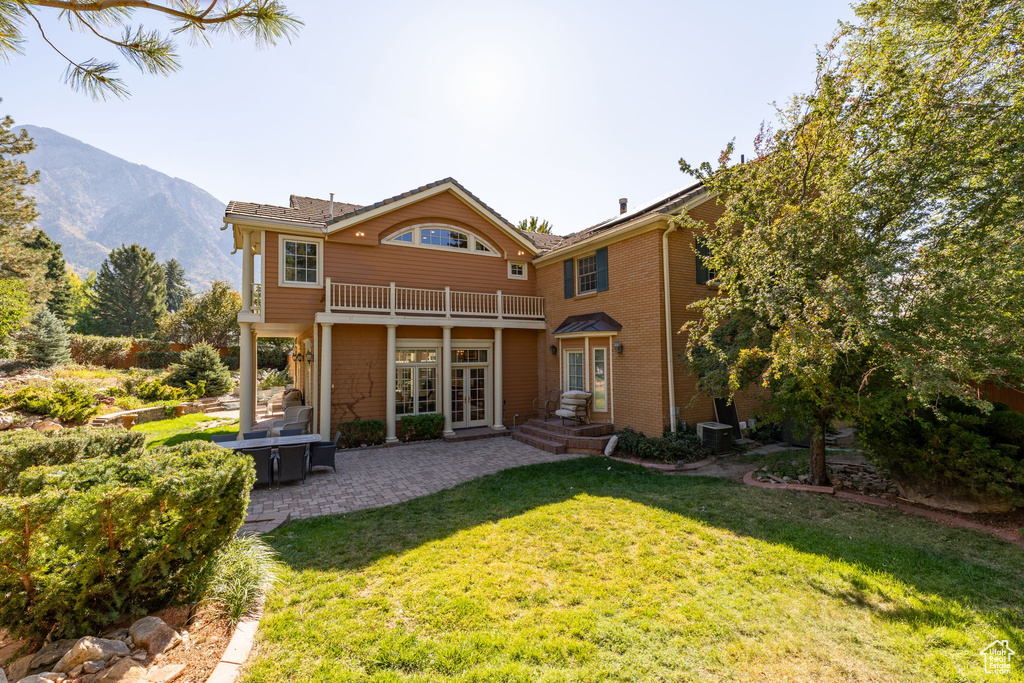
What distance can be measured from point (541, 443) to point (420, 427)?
3687mm

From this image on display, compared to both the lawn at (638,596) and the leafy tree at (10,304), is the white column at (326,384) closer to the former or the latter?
the lawn at (638,596)

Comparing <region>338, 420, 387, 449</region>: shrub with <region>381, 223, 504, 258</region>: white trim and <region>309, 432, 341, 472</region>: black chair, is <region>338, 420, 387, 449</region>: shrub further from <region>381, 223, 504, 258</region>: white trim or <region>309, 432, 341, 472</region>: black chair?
<region>381, 223, 504, 258</region>: white trim

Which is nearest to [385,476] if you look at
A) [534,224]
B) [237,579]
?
[237,579]

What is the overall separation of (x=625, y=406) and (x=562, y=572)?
7.09 meters

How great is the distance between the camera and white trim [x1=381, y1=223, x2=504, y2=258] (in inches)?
504

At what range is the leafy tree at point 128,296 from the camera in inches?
1602

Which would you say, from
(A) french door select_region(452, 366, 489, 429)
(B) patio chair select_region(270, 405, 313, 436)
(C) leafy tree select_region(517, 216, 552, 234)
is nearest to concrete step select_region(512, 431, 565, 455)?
(A) french door select_region(452, 366, 489, 429)

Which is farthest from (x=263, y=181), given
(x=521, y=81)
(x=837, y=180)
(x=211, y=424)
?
(x=837, y=180)

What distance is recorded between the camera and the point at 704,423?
10359mm

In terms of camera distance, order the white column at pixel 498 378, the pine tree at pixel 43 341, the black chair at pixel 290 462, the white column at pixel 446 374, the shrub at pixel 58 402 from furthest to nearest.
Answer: the pine tree at pixel 43 341
the white column at pixel 498 378
the white column at pixel 446 374
the shrub at pixel 58 402
the black chair at pixel 290 462

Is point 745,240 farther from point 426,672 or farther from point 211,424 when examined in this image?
point 211,424

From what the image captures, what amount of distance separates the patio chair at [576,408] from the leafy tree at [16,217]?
22.7 m

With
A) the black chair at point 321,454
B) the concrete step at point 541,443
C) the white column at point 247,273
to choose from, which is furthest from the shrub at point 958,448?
the white column at point 247,273

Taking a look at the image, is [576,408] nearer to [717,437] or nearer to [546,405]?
[546,405]
